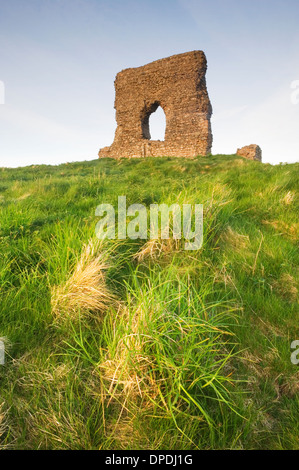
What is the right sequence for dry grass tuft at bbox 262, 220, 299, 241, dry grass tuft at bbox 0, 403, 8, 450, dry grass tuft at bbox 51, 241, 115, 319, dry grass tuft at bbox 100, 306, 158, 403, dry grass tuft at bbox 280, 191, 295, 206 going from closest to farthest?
dry grass tuft at bbox 0, 403, 8, 450 < dry grass tuft at bbox 100, 306, 158, 403 < dry grass tuft at bbox 51, 241, 115, 319 < dry grass tuft at bbox 262, 220, 299, 241 < dry grass tuft at bbox 280, 191, 295, 206

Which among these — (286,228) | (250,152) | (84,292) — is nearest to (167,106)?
(250,152)

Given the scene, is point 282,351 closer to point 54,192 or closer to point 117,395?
point 117,395

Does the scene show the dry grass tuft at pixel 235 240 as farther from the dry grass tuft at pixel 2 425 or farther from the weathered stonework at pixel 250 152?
the weathered stonework at pixel 250 152

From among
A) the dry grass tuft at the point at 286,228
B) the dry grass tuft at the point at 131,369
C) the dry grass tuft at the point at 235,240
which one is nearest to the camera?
the dry grass tuft at the point at 131,369

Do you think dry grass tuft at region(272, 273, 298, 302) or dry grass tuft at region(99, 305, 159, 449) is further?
dry grass tuft at region(272, 273, 298, 302)

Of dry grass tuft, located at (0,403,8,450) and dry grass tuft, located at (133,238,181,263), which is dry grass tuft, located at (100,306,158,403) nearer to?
dry grass tuft, located at (0,403,8,450)

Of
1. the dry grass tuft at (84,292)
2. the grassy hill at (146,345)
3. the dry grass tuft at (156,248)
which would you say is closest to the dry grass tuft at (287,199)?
the grassy hill at (146,345)

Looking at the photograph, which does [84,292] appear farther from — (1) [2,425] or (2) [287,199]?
(2) [287,199]

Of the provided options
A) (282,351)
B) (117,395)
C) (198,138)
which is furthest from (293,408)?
(198,138)

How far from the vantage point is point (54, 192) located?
4.52m

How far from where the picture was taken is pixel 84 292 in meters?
1.68

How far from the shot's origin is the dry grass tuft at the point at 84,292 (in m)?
1.58

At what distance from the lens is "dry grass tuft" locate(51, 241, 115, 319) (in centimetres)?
158

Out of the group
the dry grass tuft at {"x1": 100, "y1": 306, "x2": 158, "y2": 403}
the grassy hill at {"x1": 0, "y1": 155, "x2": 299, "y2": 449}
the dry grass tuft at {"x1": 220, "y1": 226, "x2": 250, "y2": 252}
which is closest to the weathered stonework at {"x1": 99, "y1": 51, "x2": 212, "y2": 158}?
the dry grass tuft at {"x1": 220, "y1": 226, "x2": 250, "y2": 252}
